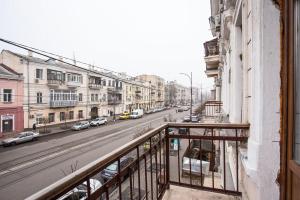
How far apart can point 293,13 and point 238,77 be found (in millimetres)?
2411

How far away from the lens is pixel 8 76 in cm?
1758

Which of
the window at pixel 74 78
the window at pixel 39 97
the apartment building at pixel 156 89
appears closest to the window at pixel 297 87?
the window at pixel 39 97

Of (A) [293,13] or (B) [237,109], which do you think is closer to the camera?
(A) [293,13]

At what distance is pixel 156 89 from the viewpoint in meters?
56.7

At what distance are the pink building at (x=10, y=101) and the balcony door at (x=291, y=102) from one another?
20631 mm

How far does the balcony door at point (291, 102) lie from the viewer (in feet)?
3.73

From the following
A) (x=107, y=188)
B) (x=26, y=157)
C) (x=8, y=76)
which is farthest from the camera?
(x=8, y=76)

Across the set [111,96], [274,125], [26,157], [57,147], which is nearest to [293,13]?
[274,125]

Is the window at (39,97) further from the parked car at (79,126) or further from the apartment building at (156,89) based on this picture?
the apartment building at (156,89)

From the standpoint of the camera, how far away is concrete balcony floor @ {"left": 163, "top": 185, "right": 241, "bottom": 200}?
277 centimetres

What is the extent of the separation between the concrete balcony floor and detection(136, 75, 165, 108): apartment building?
48807mm

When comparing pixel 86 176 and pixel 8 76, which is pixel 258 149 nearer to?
pixel 86 176

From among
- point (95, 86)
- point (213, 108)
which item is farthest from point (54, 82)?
point (213, 108)

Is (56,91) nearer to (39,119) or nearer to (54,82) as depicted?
(54,82)
